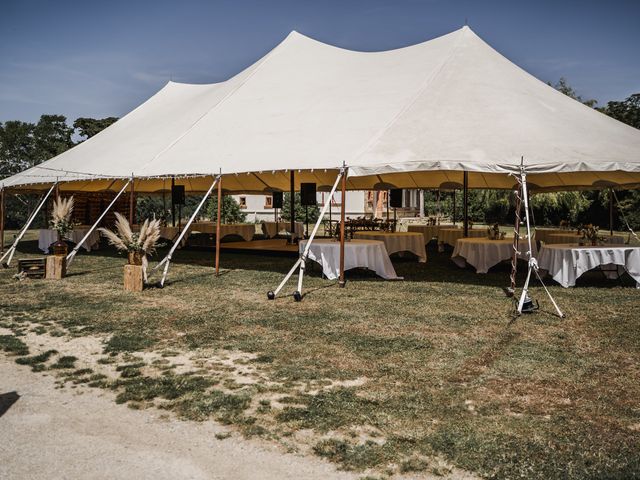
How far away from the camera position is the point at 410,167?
8.88m

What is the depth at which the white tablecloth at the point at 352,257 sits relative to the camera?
10.3m

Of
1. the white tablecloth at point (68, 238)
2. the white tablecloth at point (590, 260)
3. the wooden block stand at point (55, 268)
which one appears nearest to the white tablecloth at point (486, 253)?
the white tablecloth at point (590, 260)

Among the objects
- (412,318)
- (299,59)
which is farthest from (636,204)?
(412,318)

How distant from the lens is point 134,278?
898cm

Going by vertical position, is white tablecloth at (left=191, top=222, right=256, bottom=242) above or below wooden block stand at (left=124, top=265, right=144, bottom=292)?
above

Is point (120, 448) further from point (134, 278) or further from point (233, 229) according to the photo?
point (233, 229)

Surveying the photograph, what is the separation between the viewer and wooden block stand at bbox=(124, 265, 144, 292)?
8.95m

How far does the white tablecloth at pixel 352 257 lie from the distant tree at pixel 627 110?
31.6 metres

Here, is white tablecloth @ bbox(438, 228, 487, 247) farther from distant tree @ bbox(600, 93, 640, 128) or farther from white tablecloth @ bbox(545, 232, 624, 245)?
distant tree @ bbox(600, 93, 640, 128)

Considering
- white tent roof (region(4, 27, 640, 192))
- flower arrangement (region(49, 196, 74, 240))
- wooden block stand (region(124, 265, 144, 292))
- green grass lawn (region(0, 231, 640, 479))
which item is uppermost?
white tent roof (region(4, 27, 640, 192))

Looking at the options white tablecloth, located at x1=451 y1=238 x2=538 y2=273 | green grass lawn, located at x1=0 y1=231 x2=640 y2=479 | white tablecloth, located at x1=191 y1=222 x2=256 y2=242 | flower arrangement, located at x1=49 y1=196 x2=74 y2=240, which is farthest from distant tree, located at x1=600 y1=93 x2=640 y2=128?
flower arrangement, located at x1=49 y1=196 x2=74 y2=240

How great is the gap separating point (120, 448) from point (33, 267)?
26.8ft

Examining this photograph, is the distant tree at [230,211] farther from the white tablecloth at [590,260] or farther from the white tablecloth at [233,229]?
the white tablecloth at [590,260]

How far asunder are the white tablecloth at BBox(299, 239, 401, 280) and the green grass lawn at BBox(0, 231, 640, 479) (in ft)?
3.35
